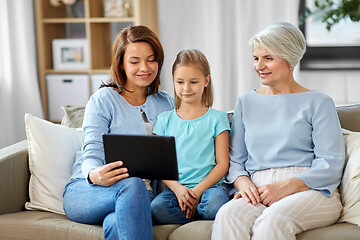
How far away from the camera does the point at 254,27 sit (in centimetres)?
353

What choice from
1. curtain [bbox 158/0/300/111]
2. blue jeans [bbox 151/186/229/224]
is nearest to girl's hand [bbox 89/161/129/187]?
blue jeans [bbox 151/186/229/224]

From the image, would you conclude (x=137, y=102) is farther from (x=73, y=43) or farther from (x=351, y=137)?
(x=73, y=43)

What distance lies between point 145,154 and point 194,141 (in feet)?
0.93

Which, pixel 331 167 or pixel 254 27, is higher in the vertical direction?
pixel 254 27

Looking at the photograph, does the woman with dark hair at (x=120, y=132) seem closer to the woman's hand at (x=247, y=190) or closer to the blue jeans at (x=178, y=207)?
the blue jeans at (x=178, y=207)

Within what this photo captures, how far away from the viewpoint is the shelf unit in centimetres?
348

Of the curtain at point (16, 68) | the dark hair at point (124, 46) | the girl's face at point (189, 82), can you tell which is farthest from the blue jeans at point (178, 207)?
the curtain at point (16, 68)

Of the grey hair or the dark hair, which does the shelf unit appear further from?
the grey hair

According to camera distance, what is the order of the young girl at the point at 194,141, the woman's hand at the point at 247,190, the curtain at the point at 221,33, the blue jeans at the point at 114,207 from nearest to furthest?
the blue jeans at the point at 114,207 → the woman's hand at the point at 247,190 → the young girl at the point at 194,141 → the curtain at the point at 221,33

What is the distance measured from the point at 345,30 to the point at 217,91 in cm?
93

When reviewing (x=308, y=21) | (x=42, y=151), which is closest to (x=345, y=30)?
(x=308, y=21)

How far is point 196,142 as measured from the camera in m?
1.99

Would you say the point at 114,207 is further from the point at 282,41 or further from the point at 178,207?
the point at 282,41

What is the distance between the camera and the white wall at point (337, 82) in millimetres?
3404
